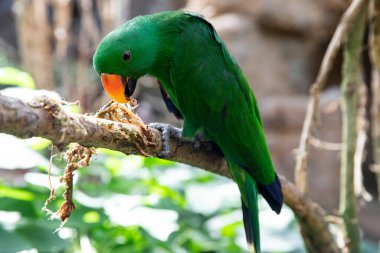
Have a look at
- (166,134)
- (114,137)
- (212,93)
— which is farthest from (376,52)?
(114,137)

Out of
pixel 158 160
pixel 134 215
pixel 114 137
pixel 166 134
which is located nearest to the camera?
pixel 114 137

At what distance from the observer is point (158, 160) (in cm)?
256

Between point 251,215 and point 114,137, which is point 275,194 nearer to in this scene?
point 251,215

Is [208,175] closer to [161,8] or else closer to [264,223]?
[264,223]

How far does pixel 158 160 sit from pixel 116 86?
2.96 feet

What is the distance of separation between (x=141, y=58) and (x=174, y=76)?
0.44 ft

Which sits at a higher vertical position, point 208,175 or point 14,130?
point 14,130

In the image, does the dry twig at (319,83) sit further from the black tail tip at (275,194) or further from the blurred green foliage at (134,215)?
the blurred green foliage at (134,215)

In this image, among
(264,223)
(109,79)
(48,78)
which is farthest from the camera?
(48,78)

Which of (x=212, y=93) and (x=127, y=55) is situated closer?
(x=127, y=55)

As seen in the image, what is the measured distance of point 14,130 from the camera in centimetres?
98

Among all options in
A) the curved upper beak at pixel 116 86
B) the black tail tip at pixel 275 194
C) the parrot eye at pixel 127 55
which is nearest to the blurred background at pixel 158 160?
the curved upper beak at pixel 116 86

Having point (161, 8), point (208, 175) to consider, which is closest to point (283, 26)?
point (161, 8)

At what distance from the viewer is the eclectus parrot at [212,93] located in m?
1.80
